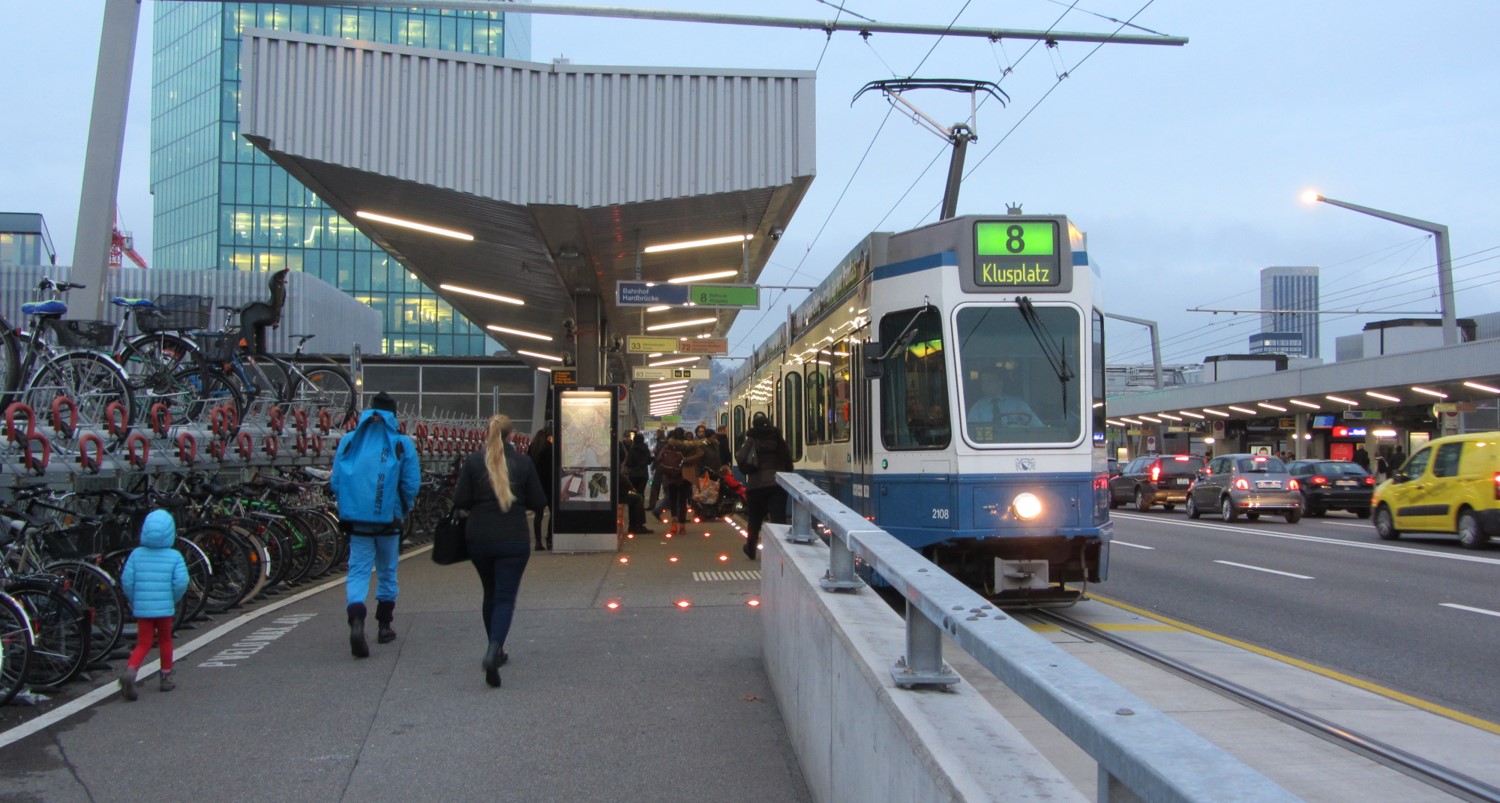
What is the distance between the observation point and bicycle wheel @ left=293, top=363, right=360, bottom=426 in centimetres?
1424

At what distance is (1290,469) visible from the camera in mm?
28703

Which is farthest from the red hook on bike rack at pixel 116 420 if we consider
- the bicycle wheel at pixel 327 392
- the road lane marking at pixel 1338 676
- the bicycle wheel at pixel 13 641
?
the road lane marking at pixel 1338 676

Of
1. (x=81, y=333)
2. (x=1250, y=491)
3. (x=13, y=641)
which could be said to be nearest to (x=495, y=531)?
(x=13, y=641)

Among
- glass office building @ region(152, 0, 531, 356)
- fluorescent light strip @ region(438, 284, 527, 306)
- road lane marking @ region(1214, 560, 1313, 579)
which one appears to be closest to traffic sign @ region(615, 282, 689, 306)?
fluorescent light strip @ region(438, 284, 527, 306)

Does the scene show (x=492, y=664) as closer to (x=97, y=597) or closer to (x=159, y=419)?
(x=97, y=597)

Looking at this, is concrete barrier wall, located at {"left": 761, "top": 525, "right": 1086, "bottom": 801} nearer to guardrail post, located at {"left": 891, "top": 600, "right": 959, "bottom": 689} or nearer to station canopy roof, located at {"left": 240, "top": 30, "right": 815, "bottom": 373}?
guardrail post, located at {"left": 891, "top": 600, "right": 959, "bottom": 689}

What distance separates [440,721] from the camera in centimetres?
630

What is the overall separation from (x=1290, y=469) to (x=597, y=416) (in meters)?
20.0

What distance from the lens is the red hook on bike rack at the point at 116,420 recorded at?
28.3 feet

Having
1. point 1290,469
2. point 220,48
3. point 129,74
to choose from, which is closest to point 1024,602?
point 129,74

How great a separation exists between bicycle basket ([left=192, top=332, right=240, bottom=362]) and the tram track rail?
8811mm

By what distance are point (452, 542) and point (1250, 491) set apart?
21.3m

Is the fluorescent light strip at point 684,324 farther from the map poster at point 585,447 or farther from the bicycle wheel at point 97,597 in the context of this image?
the bicycle wheel at point 97,597

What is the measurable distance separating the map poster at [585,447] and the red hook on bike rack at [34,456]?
26.5 ft
